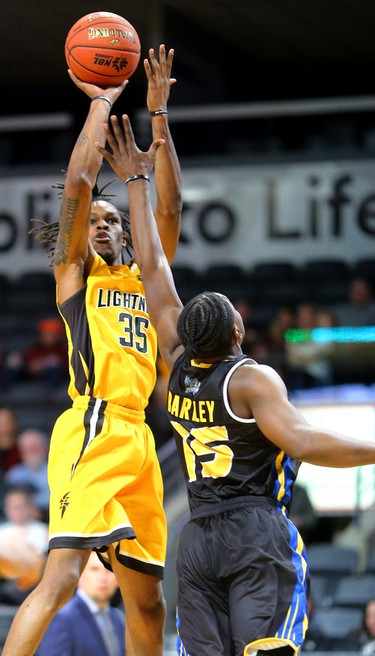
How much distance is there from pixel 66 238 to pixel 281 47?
991 centimetres

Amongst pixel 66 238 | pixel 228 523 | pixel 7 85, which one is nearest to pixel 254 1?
pixel 7 85

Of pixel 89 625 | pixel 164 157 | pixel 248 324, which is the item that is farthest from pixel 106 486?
pixel 248 324

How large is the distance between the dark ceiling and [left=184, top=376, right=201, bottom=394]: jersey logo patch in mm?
9002

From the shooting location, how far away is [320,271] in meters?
13.6

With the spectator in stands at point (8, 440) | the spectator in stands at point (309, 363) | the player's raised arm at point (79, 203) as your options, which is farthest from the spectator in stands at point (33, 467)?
the player's raised arm at point (79, 203)

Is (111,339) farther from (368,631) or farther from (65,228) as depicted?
(368,631)

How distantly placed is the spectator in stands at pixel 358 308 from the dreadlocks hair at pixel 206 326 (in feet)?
25.0

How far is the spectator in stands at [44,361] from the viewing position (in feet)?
39.0

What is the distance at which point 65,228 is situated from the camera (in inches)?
184

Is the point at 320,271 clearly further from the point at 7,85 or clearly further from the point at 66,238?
the point at 66,238

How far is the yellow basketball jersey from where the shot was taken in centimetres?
465

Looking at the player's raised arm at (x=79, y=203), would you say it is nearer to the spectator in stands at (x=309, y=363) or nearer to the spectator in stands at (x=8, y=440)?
the spectator in stands at (x=309, y=363)

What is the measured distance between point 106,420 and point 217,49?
10.2m

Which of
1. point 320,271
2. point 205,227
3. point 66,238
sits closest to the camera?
point 66,238
